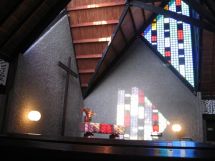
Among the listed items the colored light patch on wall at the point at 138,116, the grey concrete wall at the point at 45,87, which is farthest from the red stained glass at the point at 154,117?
the grey concrete wall at the point at 45,87

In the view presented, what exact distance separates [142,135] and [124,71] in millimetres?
3084

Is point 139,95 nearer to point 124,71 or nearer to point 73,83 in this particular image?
point 124,71

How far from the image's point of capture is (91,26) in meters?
9.02

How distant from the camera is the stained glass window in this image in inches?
466

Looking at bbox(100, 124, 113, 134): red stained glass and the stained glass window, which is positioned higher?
the stained glass window

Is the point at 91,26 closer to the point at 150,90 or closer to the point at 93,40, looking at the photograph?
the point at 93,40

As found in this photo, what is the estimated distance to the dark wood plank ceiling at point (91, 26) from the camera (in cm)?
859

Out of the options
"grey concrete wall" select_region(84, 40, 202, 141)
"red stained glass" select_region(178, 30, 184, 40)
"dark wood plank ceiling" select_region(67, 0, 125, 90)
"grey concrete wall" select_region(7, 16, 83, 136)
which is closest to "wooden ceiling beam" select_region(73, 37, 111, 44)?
"dark wood plank ceiling" select_region(67, 0, 125, 90)

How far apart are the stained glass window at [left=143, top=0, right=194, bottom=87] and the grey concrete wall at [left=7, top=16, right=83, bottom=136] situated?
194 inches

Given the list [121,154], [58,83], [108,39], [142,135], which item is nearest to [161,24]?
[108,39]

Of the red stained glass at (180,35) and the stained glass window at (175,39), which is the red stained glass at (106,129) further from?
the red stained glass at (180,35)

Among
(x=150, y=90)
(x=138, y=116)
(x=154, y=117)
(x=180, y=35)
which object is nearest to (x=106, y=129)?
(x=138, y=116)

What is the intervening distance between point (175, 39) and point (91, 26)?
16.6ft

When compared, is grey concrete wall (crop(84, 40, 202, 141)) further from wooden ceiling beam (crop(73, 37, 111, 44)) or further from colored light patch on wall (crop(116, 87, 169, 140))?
wooden ceiling beam (crop(73, 37, 111, 44))
